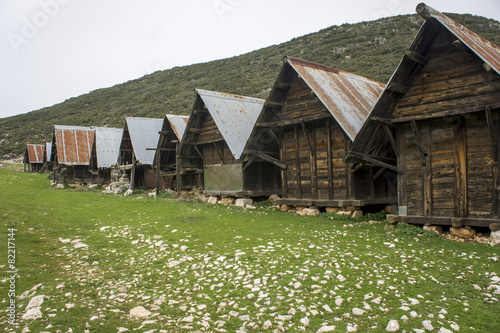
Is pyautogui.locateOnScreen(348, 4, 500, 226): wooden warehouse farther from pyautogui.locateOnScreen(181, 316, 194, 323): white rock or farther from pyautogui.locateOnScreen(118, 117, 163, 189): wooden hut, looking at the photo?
pyautogui.locateOnScreen(118, 117, 163, 189): wooden hut

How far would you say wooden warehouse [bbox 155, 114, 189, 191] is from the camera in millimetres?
24250

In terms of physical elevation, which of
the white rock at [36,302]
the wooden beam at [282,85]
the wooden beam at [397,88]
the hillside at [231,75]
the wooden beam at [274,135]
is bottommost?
the white rock at [36,302]

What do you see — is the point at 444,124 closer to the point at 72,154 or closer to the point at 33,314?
the point at 33,314

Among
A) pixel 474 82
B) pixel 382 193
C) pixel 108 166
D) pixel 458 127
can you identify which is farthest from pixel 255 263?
pixel 108 166

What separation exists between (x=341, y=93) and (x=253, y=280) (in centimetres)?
1032

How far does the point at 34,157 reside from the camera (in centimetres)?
5575

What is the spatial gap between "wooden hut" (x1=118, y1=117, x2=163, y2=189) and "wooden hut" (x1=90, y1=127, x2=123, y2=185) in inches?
85.3

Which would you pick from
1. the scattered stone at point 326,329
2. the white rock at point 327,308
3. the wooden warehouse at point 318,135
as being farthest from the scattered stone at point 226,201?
the scattered stone at point 326,329

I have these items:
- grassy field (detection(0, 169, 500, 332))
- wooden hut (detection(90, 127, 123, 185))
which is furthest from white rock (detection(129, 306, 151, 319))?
wooden hut (detection(90, 127, 123, 185))

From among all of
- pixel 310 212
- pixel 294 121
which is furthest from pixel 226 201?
pixel 294 121

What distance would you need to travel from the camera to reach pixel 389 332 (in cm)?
448

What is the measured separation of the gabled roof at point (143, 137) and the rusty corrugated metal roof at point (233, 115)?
29.1ft

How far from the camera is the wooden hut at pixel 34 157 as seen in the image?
5547cm

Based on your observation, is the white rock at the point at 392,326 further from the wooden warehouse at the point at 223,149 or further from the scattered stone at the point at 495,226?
the wooden warehouse at the point at 223,149
